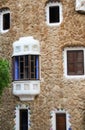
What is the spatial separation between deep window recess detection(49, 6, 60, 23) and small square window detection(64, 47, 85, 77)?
143cm

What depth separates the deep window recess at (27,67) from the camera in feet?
54.3

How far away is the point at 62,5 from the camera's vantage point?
16.8m

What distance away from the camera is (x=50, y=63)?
16.7 metres

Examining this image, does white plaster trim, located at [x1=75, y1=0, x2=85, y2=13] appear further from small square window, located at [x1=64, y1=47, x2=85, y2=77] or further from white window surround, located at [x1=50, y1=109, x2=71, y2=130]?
white window surround, located at [x1=50, y1=109, x2=71, y2=130]

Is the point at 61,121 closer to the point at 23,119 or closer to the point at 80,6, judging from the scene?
the point at 23,119

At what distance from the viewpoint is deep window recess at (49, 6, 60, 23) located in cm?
1697

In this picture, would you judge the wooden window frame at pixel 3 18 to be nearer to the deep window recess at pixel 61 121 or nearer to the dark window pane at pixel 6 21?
the dark window pane at pixel 6 21

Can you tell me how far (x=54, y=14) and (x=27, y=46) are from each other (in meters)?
1.86

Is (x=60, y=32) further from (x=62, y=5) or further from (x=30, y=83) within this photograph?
(x=30, y=83)

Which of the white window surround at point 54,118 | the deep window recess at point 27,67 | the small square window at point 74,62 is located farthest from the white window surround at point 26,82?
the small square window at point 74,62

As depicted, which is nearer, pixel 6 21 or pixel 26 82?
pixel 26 82

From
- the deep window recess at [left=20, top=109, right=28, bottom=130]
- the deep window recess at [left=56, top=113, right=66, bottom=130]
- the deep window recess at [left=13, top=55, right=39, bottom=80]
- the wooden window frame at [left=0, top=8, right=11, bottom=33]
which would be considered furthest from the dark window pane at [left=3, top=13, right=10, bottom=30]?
the deep window recess at [left=56, top=113, right=66, bottom=130]

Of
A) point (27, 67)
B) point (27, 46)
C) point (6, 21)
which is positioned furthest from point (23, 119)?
point (6, 21)

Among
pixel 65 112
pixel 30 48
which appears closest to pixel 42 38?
pixel 30 48
